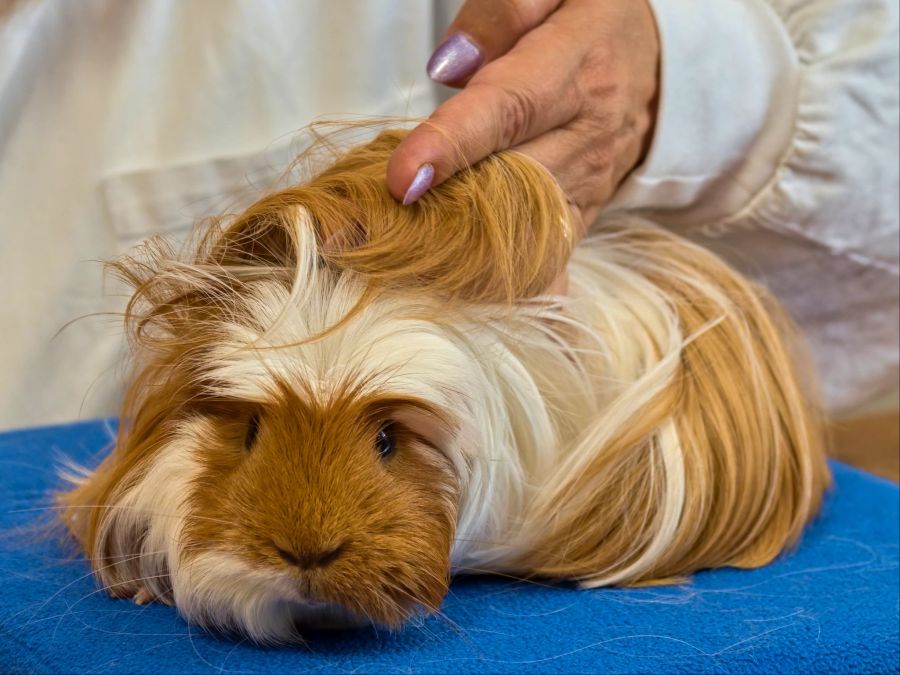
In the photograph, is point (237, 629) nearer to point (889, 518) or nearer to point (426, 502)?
point (426, 502)

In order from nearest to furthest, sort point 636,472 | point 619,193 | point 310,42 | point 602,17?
1. point 636,472
2. point 602,17
3. point 619,193
4. point 310,42

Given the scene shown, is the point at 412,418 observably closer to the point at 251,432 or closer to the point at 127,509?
the point at 251,432

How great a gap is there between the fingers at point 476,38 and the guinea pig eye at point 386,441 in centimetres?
47

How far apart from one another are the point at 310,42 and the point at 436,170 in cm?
67

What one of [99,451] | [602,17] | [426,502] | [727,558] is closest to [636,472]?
[727,558]

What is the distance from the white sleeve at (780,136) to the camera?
3.91 ft

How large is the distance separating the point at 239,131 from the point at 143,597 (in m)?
0.75

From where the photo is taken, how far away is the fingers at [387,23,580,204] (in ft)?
2.59

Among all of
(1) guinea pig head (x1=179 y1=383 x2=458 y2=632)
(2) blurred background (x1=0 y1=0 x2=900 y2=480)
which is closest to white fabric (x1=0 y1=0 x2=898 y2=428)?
(2) blurred background (x1=0 y1=0 x2=900 y2=480)

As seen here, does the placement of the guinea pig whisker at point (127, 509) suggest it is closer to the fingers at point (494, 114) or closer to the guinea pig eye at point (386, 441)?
the guinea pig eye at point (386, 441)

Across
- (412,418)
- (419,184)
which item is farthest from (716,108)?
(412,418)

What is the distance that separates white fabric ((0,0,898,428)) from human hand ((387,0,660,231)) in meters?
0.09

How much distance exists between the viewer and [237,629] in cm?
75

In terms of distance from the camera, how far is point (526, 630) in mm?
783
